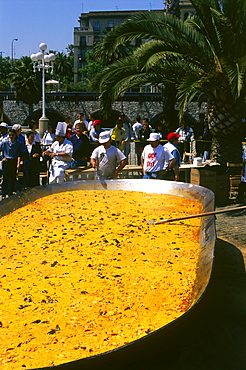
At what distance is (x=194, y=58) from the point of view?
1087 cm

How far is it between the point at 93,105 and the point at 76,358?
46.7 metres

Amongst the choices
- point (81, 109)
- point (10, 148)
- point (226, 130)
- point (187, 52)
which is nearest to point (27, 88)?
point (81, 109)

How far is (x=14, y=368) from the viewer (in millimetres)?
2680

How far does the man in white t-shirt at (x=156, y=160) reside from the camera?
948 cm

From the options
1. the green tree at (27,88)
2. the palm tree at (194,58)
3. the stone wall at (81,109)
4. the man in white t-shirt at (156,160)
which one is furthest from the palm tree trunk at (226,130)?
the green tree at (27,88)

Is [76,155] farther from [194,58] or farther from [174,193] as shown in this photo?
[174,193]

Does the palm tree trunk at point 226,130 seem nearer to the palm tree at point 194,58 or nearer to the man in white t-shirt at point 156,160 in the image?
the palm tree at point 194,58

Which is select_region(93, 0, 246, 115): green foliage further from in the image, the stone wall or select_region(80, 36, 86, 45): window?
select_region(80, 36, 86, 45): window

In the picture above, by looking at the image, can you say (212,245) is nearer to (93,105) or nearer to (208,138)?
(208,138)

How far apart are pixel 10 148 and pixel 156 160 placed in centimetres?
363

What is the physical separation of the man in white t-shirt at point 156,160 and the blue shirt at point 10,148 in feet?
10.7

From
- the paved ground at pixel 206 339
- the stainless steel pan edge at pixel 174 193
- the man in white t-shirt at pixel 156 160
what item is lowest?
the paved ground at pixel 206 339

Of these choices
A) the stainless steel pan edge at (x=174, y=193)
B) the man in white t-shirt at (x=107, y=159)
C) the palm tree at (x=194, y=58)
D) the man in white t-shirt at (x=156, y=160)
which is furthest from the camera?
the palm tree at (x=194, y=58)

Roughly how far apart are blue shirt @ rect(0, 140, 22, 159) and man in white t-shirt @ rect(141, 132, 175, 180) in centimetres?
326
